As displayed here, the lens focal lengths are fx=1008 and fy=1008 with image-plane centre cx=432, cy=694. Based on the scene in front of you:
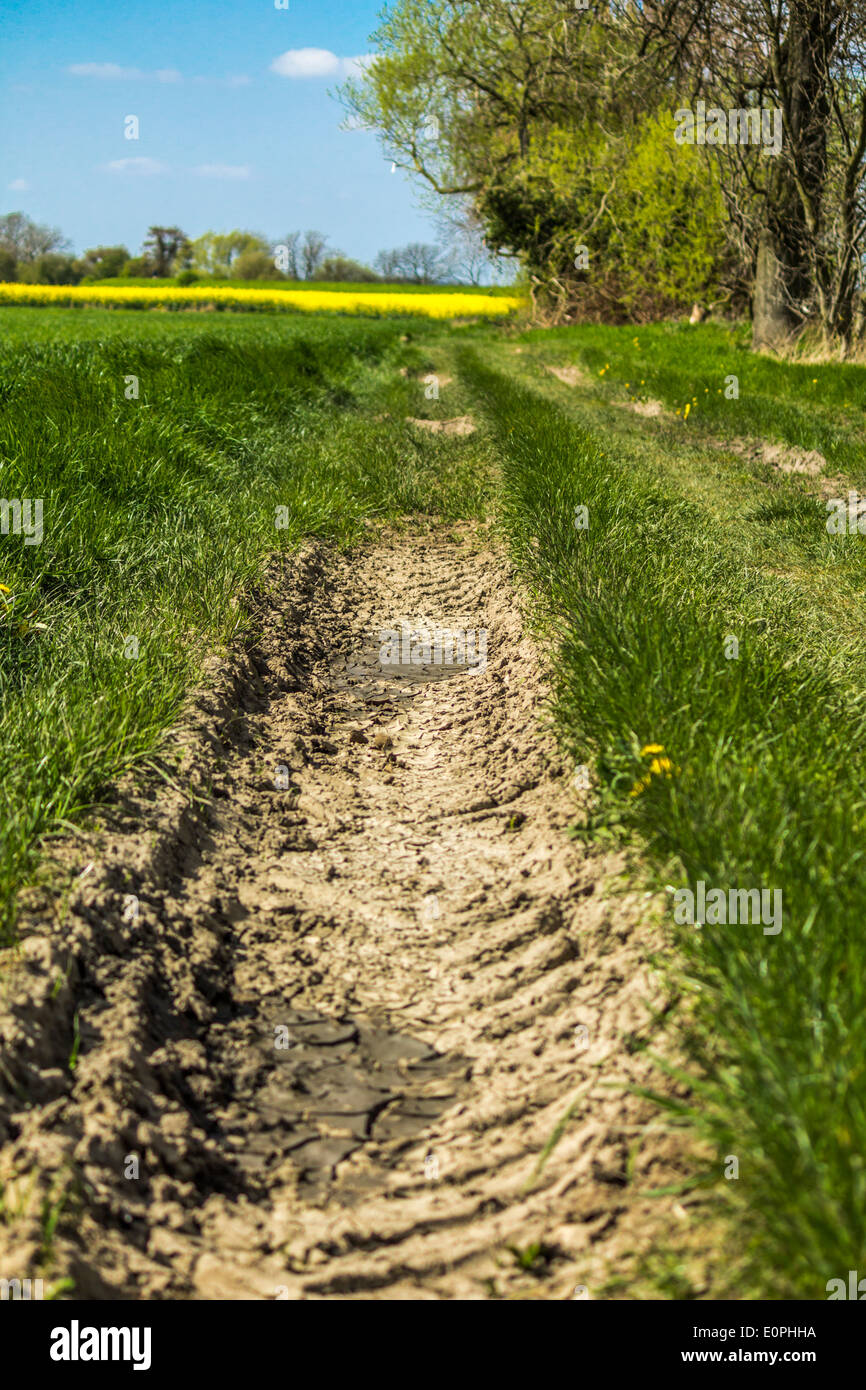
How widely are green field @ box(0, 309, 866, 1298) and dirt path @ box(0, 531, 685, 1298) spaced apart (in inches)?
7.4

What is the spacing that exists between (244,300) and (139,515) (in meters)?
52.6

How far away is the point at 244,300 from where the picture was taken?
53406 millimetres

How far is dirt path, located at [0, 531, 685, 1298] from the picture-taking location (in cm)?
175

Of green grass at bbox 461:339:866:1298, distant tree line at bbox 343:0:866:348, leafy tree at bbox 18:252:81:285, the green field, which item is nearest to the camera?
green grass at bbox 461:339:866:1298

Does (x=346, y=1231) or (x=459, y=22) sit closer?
(x=346, y=1231)

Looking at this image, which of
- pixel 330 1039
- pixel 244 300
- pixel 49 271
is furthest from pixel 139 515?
pixel 49 271

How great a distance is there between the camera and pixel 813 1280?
4.70 ft

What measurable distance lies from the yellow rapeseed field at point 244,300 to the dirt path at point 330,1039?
48.8 m

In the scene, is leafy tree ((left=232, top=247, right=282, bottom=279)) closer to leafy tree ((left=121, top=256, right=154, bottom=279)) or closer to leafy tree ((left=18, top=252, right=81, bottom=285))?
leafy tree ((left=121, top=256, right=154, bottom=279))

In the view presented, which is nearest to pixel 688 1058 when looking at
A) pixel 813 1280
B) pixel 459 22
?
pixel 813 1280

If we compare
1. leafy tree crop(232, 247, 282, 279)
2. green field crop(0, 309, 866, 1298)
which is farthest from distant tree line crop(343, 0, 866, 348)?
leafy tree crop(232, 247, 282, 279)

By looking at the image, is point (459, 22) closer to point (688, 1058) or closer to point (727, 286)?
point (727, 286)
